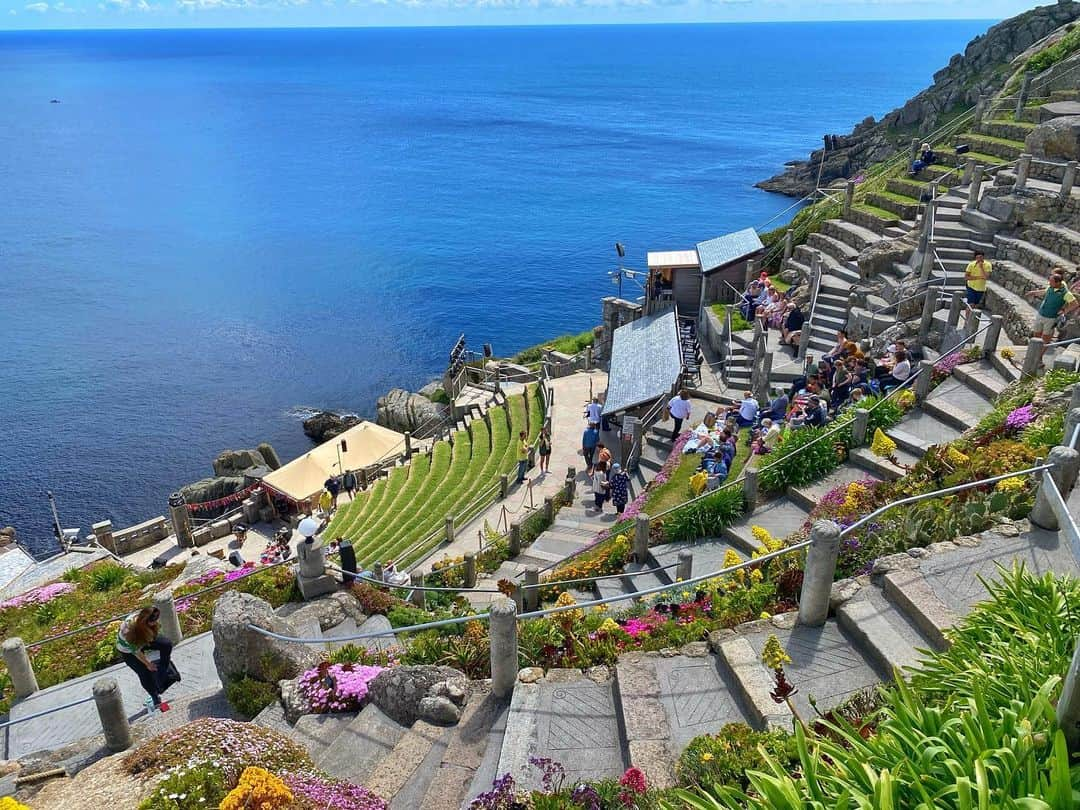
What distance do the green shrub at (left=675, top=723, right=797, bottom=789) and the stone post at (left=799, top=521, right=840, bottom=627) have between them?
2.03 meters

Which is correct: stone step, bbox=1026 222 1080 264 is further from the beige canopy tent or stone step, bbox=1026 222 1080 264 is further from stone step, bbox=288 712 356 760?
the beige canopy tent

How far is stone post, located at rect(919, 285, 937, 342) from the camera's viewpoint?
64.9 feet

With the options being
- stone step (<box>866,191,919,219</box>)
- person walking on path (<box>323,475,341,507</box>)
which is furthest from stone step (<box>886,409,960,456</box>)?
person walking on path (<box>323,475,341,507</box>)

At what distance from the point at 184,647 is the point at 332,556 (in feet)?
13.3

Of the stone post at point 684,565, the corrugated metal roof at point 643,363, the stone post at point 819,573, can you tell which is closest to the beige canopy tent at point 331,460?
the corrugated metal roof at point 643,363

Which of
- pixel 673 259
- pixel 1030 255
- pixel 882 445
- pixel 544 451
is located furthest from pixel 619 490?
pixel 673 259

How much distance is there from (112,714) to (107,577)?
32.3ft

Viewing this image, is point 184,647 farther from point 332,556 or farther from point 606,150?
point 606,150

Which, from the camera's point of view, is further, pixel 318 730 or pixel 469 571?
pixel 469 571

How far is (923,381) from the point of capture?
15875mm

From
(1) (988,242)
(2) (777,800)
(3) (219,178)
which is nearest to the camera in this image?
(2) (777,800)

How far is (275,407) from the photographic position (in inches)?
1929

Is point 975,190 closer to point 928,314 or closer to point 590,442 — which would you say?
point 928,314

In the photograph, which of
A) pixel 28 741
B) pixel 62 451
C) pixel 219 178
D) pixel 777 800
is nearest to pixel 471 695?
pixel 777 800
